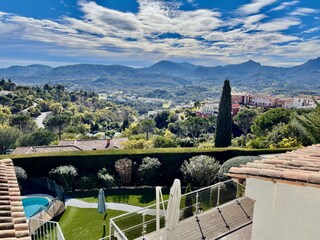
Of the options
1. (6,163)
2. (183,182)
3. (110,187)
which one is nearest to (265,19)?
(183,182)

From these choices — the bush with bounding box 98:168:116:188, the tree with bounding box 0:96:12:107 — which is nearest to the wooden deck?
the bush with bounding box 98:168:116:188

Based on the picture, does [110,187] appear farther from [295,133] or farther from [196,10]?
[196,10]

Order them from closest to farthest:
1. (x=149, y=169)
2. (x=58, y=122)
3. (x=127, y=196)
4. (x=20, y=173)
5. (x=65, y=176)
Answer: (x=127, y=196) → (x=20, y=173) → (x=65, y=176) → (x=149, y=169) → (x=58, y=122)

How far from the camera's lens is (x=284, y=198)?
4.35 metres

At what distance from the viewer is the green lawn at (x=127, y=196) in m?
16.3

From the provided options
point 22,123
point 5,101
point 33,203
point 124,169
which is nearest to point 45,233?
point 33,203

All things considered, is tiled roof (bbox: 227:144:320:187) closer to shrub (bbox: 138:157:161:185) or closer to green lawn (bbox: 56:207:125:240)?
green lawn (bbox: 56:207:125:240)

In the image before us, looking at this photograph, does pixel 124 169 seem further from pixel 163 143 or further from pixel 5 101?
pixel 5 101

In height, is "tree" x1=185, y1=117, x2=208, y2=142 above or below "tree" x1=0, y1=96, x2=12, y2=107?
below

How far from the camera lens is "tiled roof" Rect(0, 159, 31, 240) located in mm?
3783

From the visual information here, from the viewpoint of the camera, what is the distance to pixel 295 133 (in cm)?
2525

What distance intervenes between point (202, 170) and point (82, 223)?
8.05 meters

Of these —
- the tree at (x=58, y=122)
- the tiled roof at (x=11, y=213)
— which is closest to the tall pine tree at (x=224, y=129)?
→ the tiled roof at (x=11, y=213)

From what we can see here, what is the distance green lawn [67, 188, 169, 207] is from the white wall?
11.7m
